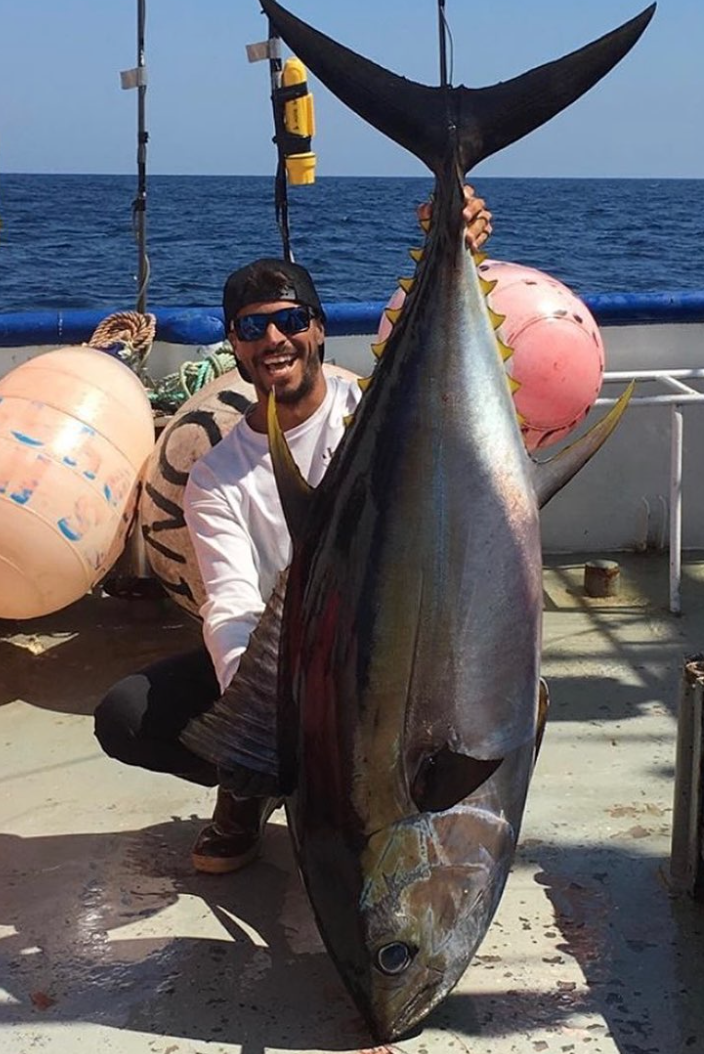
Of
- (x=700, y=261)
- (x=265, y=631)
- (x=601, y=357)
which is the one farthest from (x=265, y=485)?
(x=700, y=261)

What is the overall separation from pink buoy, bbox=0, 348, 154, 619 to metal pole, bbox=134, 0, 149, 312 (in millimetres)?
1007

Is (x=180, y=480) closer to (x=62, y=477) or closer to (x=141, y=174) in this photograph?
(x=62, y=477)

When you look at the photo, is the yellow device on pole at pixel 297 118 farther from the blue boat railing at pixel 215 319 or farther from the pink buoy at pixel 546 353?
the pink buoy at pixel 546 353

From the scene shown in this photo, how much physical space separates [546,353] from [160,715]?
162 cm

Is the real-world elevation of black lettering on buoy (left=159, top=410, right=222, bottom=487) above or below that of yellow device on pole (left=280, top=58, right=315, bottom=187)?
below

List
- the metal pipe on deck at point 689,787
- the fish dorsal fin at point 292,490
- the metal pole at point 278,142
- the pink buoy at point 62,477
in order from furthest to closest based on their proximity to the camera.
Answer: the metal pole at point 278,142, the pink buoy at point 62,477, the metal pipe on deck at point 689,787, the fish dorsal fin at point 292,490

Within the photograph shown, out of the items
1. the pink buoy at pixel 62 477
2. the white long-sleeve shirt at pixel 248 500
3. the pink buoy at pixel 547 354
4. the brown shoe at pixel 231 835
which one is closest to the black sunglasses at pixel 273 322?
the white long-sleeve shirt at pixel 248 500

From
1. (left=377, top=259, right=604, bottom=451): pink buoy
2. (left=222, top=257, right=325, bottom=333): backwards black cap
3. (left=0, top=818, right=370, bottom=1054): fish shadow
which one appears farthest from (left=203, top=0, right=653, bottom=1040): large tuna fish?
(left=377, top=259, right=604, bottom=451): pink buoy

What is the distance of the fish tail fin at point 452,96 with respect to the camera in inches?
80.4

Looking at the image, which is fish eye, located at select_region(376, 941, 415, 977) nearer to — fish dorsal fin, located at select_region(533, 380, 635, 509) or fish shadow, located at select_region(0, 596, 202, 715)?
fish dorsal fin, located at select_region(533, 380, 635, 509)

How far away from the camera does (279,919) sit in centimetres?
258

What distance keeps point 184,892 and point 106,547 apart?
1338 mm

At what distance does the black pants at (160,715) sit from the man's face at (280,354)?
62 cm

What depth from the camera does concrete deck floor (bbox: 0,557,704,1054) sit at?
2.21 meters
